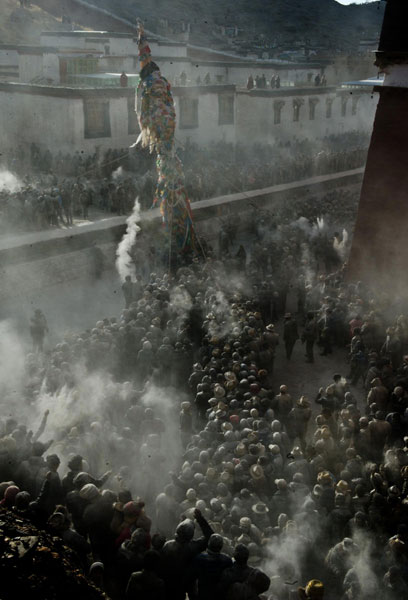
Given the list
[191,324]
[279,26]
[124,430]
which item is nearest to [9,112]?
[191,324]

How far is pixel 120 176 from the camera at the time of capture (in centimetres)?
2192

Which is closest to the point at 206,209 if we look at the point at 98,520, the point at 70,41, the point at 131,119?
the point at 131,119

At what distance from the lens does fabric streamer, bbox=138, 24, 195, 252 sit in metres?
13.6

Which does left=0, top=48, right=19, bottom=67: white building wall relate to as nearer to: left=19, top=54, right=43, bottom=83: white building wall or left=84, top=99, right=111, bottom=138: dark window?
left=19, top=54, right=43, bottom=83: white building wall

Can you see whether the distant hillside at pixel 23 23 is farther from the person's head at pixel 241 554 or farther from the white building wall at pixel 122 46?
the person's head at pixel 241 554

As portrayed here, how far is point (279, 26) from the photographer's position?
202ft

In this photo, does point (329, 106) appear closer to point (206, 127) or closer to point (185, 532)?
point (206, 127)

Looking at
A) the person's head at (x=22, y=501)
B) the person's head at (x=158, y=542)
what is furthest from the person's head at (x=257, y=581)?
the person's head at (x=22, y=501)

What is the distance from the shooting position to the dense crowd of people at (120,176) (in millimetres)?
16672

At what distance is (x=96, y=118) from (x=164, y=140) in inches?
392

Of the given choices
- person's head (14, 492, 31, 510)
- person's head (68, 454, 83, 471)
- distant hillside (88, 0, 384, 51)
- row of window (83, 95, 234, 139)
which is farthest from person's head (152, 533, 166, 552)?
distant hillside (88, 0, 384, 51)

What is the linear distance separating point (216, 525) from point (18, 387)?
4.89 metres

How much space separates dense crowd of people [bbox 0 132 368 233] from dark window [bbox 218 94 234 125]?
1661 mm

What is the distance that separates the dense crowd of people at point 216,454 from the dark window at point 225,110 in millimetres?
17863
